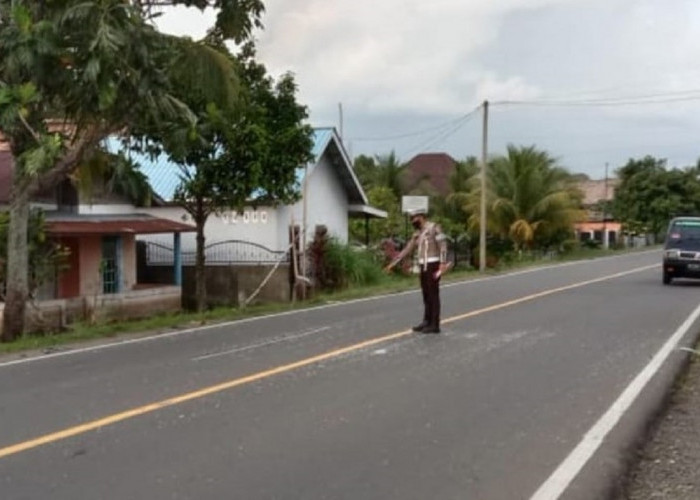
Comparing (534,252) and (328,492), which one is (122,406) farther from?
(534,252)

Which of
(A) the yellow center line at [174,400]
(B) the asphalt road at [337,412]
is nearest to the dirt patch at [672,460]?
(B) the asphalt road at [337,412]

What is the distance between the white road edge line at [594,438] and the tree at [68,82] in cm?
798

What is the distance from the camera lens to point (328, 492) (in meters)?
5.73

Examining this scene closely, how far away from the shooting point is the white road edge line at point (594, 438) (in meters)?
5.90

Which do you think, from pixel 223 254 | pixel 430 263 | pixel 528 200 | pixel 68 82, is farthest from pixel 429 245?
pixel 528 200

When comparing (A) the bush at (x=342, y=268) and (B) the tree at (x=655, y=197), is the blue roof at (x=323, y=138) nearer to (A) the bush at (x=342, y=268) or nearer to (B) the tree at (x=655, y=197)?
(A) the bush at (x=342, y=268)

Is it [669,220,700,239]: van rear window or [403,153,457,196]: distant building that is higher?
[403,153,457,196]: distant building

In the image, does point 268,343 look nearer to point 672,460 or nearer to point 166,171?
point 672,460

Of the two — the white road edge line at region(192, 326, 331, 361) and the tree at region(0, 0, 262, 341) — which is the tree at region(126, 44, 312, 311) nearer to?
the tree at region(0, 0, 262, 341)

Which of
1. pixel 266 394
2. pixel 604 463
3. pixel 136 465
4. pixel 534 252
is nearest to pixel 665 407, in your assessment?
pixel 604 463

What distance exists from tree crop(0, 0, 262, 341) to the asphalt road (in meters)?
3.28

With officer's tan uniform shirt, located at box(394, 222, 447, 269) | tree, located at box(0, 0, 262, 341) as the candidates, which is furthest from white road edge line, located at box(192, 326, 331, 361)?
tree, located at box(0, 0, 262, 341)

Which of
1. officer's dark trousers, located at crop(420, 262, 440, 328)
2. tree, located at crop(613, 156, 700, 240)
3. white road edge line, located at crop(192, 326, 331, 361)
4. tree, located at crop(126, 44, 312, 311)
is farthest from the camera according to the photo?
tree, located at crop(613, 156, 700, 240)

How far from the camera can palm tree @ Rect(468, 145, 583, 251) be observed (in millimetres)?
48219
